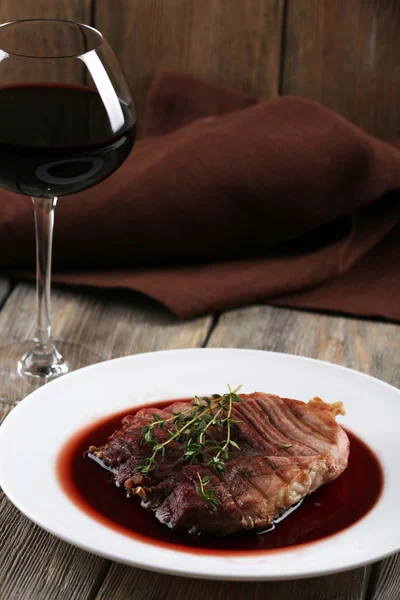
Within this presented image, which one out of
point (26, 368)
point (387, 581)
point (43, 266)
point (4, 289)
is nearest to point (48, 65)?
point (43, 266)

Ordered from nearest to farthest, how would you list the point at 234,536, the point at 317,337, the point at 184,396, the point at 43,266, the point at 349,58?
1. the point at 234,536
2. the point at 184,396
3. the point at 43,266
4. the point at 317,337
5. the point at 349,58

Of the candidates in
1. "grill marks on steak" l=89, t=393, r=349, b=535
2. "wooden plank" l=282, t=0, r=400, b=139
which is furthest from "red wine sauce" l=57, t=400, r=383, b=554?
"wooden plank" l=282, t=0, r=400, b=139

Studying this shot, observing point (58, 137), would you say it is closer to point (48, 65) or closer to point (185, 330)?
point (48, 65)

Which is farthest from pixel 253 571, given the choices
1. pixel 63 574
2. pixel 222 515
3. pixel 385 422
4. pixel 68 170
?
pixel 68 170

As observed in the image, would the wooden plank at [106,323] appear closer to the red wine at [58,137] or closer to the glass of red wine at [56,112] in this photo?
the glass of red wine at [56,112]

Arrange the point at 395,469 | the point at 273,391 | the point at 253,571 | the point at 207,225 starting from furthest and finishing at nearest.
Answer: the point at 207,225 < the point at 273,391 < the point at 395,469 < the point at 253,571

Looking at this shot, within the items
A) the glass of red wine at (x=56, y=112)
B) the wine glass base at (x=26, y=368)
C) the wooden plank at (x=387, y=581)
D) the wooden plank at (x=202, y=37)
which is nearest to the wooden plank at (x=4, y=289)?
the wine glass base at (x=26, y=368)

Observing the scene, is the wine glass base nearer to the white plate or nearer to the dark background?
the white plate

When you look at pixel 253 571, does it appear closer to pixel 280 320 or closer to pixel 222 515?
pixel 222 515
